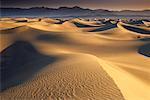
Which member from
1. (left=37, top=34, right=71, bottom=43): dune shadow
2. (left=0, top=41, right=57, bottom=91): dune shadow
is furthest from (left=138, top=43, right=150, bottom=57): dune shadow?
(left=0, top=41, right=57, bottom=91): dune shadow

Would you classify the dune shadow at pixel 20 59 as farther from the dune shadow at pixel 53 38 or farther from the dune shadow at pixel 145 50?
the dune shadow at pixel 145 50

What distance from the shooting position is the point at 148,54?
24.7 meters

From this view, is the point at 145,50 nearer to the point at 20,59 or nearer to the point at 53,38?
the point at 53,38

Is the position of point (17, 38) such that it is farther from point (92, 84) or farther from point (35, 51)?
point (92, 84)

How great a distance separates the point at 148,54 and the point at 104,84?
1576 centimetres

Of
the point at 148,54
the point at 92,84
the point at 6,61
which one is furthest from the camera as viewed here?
the point at 148,54

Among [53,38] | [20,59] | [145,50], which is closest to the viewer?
[20,59]

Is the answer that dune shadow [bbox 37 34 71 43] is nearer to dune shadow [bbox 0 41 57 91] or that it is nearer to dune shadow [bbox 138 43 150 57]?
dune shadow [bbox 0 41 57 91]

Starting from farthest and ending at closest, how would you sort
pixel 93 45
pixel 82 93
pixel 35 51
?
pixel 93 45
pixel 35 51
pixel 82 93

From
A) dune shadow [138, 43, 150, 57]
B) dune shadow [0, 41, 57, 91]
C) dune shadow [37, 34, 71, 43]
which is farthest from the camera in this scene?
dune shadow [37, 34, 71, 43]

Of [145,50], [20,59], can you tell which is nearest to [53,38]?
[145,50]

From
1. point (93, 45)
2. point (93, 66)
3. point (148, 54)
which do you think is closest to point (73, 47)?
point (93, 45)

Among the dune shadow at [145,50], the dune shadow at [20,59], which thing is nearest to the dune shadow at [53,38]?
the dune shadow at [20,59]

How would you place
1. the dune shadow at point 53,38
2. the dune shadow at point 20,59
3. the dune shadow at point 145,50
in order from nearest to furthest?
the dune shadow at point 20,59 → the dune shadow at point 145,50 → the dune shadow at point 53,38
